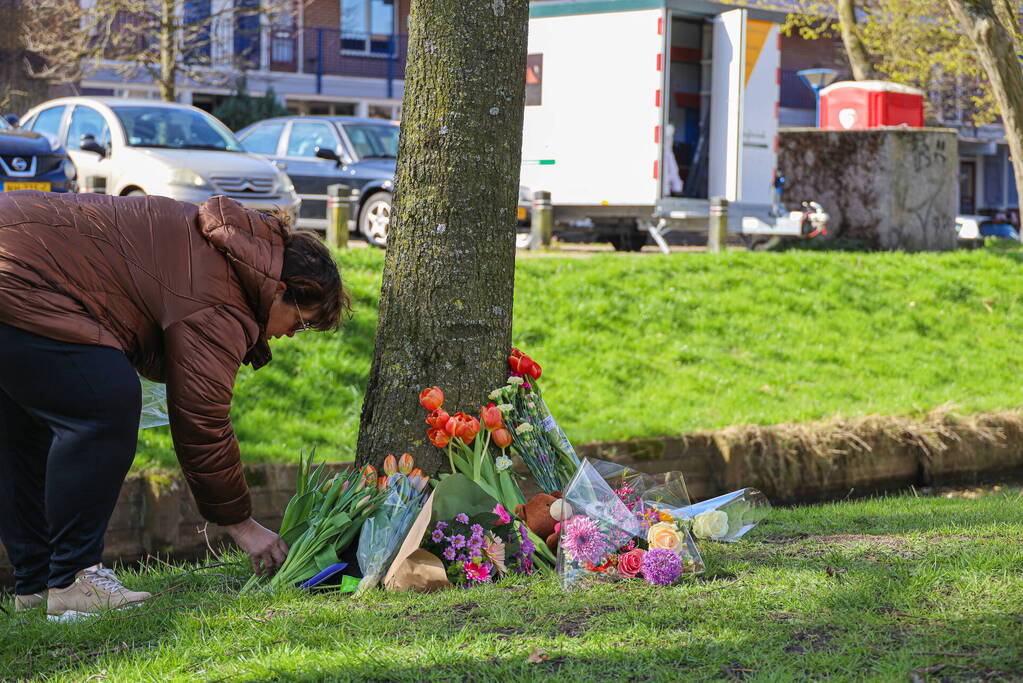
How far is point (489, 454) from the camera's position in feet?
14.2

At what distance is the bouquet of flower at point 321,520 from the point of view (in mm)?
3793

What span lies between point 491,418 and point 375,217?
407 inches

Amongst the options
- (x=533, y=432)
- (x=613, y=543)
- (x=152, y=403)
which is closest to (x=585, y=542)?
(x=613, y=543)

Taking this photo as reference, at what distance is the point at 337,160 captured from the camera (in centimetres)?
1484

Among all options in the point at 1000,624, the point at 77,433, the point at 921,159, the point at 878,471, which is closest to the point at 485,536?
the point at 77,433

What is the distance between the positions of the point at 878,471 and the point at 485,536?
184 inches

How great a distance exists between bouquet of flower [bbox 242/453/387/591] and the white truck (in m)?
11.1

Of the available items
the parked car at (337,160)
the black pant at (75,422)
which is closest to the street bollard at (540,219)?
the parked car at (337,160)

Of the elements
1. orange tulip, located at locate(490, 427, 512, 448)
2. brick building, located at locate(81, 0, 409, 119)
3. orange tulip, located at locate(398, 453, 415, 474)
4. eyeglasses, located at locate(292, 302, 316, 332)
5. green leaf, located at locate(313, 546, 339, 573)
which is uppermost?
brick building, located at locate(81, 0, 409, 119)

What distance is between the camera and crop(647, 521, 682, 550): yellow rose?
3695 millimetres

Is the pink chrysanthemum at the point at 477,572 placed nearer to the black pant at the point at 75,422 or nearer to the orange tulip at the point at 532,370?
the orange tulip at the point at 532,370

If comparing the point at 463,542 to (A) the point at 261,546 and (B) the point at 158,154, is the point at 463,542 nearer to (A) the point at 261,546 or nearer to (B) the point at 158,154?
(A) the point at 261,546

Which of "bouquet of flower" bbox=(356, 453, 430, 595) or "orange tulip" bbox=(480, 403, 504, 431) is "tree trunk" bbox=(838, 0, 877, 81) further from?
"bouquet of flower" bbox=(356, 453, 430, 595)

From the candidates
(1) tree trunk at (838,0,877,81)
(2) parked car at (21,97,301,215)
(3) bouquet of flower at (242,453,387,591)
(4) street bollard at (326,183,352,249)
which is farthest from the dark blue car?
(3) bouquet of flower at (242,453,387,591)
